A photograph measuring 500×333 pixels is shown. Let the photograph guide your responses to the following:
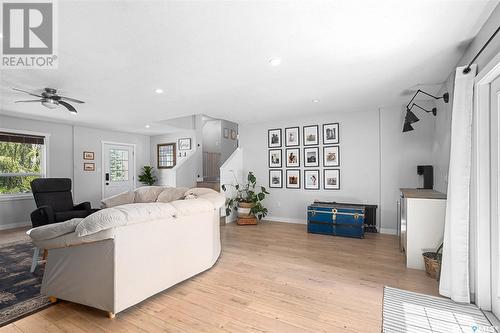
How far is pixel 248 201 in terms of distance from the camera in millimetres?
5641

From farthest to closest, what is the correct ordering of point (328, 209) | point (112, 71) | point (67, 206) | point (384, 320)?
point (328, 209), point (67, 206), point (112, 71), point (384, 320)

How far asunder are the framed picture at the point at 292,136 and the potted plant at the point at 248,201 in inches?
47.6

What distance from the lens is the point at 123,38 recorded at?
7.09 ft

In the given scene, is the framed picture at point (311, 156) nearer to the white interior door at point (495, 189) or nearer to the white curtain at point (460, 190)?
A: the white curtain at point (460, 190)

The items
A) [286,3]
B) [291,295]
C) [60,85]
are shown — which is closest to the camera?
[286,3]

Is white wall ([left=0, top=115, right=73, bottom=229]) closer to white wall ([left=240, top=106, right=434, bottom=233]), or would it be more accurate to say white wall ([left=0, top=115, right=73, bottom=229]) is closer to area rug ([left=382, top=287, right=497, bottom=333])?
white wall ([left=240, top=106, right=434, bottom=233])

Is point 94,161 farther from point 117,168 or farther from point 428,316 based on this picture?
point 428,316

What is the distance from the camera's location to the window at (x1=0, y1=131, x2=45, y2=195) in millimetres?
5230

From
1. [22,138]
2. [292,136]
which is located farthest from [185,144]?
[22,138]

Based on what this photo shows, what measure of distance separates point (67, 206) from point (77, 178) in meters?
2.53

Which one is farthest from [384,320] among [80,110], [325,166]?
[80,110]

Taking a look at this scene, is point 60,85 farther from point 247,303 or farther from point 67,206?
point 247,303

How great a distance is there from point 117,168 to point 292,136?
18.0 feet

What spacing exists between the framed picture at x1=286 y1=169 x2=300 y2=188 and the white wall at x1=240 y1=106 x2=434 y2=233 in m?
0.12
